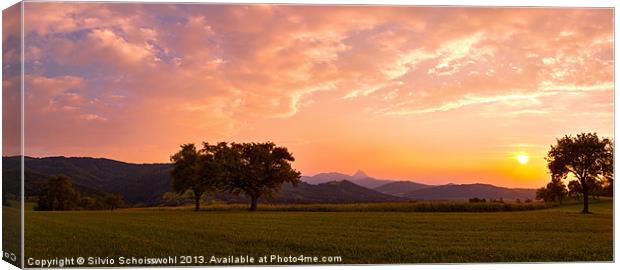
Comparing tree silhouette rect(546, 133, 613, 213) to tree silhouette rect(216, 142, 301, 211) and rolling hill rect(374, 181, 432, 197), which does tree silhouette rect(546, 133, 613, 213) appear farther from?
tree silhouette rect(216, 142, 301, 211)

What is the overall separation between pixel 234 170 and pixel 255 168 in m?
0.48

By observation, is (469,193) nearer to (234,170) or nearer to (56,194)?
(234,170)

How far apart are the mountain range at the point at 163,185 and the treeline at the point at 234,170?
24 centimetres

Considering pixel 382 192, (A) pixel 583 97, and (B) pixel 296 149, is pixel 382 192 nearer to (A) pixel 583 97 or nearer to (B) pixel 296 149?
(B) pixel 296 149

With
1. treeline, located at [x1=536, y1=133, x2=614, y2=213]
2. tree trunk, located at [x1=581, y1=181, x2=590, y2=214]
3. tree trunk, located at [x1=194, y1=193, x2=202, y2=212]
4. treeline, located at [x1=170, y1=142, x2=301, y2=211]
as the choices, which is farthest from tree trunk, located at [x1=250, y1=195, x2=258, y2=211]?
tree trunk, located at [x1=581, y1=181, x2=590, y2=214]

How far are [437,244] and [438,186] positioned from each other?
156 cm

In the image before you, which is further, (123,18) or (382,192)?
(382,192)

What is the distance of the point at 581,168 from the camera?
24.4 metres

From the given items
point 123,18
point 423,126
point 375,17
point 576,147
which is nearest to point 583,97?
point 576,147

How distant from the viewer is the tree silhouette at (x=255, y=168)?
863 inches

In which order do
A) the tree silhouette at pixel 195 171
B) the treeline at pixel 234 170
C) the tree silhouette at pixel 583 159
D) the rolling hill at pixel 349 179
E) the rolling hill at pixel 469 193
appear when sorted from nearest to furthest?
1. the tree silhouette at pixel 195 171
2. the treeline at pixel 234 170
3. the rolling hill at pixel 349 179
4. the tree silhouette at pixel 583 159
5. the rolling hill at pixel 469 193

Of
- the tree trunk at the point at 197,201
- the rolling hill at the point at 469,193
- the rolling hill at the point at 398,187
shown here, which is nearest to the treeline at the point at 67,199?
the tree trunk at the point at 197,201

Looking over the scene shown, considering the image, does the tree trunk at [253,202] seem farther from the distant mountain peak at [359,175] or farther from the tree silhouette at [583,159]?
the tree silhouette at [583,159]

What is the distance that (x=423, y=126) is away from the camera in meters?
22.4
